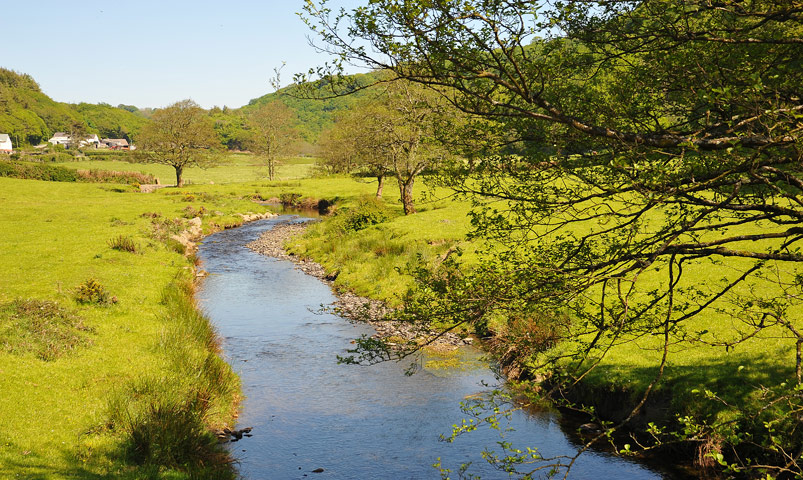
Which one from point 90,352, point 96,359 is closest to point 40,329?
point 90,352

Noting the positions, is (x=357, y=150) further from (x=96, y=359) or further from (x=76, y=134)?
(x=76, y=134)

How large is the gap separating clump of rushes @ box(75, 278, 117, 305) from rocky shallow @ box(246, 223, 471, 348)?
333 inches

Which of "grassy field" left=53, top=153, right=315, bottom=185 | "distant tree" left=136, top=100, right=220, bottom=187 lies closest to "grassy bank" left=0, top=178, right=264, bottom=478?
"distant tree" left=136, top=100, right=220, bottom=187

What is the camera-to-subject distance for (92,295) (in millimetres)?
20766

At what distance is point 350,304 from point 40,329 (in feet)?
43.0

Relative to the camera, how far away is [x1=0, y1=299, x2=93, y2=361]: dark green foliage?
50.2 feet

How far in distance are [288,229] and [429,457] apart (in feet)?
132

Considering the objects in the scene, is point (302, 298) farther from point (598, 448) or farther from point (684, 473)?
point (684, 473)

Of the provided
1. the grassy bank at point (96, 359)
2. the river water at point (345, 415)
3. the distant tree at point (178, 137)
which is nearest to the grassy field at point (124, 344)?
the grassy bank at point (96, 359)

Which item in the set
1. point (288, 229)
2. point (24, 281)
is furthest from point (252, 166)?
point (24, 281)

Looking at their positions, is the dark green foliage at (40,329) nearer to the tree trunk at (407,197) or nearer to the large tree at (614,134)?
the large tree at (614,134)

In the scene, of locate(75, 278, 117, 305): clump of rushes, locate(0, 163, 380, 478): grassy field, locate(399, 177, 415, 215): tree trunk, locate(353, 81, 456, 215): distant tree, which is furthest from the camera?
locate(399, 177, 415, 215): tree trunk

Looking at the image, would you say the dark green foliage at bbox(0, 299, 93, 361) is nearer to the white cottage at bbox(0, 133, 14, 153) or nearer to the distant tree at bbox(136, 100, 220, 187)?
the distant tree at bbox(136, 100, 220, 187)

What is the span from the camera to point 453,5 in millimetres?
8031
